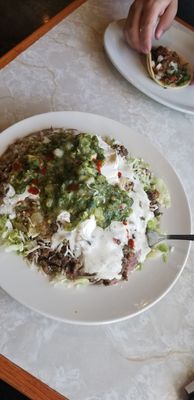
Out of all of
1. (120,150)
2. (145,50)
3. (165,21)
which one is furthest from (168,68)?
(120,150)

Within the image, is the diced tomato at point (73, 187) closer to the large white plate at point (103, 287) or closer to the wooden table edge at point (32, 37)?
the large white plate at point (103, 287)

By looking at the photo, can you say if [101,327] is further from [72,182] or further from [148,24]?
[148,24]

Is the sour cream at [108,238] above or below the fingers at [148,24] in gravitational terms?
below

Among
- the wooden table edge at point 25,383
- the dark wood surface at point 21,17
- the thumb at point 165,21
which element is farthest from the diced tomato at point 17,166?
the dark wood surface at point 21,17

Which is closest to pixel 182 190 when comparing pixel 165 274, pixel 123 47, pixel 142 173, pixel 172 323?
pixel 142 173

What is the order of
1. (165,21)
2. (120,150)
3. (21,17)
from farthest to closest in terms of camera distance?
(21,17) < (165,21) < (120,150)

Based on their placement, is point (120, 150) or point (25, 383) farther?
point (120, 150)
